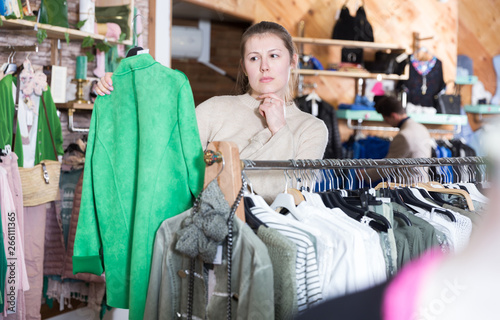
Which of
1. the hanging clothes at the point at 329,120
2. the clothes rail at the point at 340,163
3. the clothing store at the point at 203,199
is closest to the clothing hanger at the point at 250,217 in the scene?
the clothing store at the point at 203,199

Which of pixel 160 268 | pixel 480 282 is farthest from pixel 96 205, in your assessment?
pixel 480 282

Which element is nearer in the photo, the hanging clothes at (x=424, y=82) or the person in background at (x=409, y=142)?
the person in background at (x=409, y=142)

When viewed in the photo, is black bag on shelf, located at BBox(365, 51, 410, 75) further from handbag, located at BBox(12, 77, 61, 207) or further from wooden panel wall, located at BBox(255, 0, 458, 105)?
handbag, located at BBox(12, 77, 61, 207)

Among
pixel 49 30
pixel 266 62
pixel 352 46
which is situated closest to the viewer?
pixel 266 62

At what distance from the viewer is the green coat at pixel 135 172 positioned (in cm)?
158

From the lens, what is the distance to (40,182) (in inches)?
109

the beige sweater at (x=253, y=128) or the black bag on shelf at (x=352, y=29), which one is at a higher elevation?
the black bag on shelf at (x=352, y=29)

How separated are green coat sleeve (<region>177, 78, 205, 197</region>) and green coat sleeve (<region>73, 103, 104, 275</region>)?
358 millimetres

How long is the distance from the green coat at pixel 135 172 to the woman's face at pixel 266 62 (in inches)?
16.7

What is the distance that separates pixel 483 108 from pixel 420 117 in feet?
3.04

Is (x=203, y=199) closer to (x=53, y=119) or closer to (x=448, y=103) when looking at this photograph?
(x=53, y=119)

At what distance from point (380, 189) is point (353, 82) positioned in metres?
3.99

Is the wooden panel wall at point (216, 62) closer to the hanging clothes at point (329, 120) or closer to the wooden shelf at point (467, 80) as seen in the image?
the hanging clothes at point (329, 120)

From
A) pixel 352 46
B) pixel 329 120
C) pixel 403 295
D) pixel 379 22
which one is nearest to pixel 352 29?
pixel 352 46
